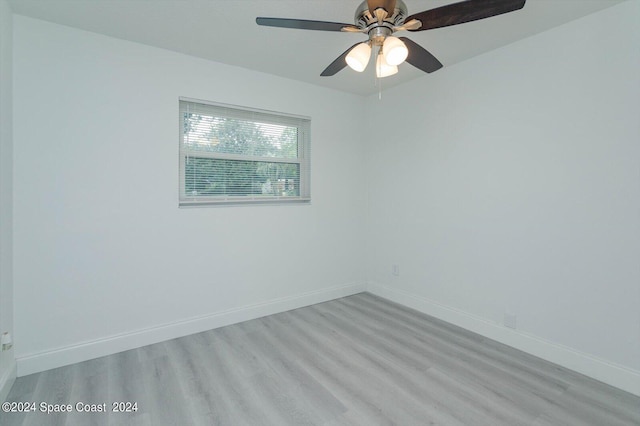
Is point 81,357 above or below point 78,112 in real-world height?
below

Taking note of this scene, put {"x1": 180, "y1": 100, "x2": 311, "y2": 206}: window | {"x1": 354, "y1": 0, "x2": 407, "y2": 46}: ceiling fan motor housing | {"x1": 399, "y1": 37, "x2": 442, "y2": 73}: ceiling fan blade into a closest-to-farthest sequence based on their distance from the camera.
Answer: {"x1": 354, "y1": 0, "x2": 407, "y2": 46}: ceiling fan motor housing → {"x1": 399, "y1": 37, "x2": 442, "y2": 73}: ceiling fan blade → {"x1": 180, "y1": 100, "x2": 311, "y2": 206}: window

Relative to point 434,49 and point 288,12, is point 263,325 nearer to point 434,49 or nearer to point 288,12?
point 288,12

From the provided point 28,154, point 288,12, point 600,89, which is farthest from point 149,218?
point 600,89

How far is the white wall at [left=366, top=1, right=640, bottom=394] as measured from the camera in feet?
6.81

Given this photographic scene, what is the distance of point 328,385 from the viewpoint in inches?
82.7

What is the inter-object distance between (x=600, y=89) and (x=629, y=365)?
1867 mm

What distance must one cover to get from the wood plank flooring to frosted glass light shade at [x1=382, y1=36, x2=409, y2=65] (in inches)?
79.3

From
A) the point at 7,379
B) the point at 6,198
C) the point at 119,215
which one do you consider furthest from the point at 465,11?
the point at 7,379

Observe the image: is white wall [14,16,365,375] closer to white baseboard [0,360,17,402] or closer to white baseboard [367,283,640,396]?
white baseboard [0,360,17,402]

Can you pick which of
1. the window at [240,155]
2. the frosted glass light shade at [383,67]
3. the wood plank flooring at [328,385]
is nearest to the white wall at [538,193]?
the wood plank flooring at [328,385]

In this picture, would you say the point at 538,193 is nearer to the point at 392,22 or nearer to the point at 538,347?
the point at 538,347

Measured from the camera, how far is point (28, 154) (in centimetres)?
221

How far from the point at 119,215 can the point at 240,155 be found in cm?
120

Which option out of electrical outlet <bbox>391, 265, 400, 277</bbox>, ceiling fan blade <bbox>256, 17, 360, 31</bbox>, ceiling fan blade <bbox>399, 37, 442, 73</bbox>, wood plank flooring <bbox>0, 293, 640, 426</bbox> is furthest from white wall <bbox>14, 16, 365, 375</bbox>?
ceiling fan blade <bbox>399, 37, 442, 73</bbox>
